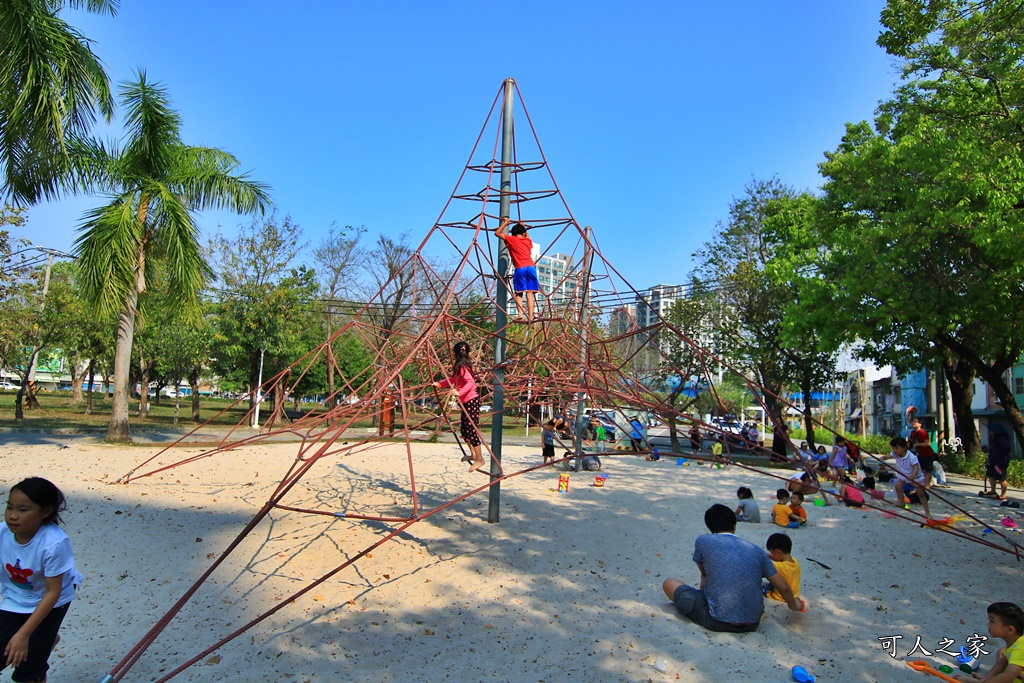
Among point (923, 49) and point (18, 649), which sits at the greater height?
point (923, 49)

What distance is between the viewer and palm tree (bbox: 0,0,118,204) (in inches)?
301

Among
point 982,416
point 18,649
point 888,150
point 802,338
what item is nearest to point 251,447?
point 18,649

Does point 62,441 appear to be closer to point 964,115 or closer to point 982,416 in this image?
point 964,115

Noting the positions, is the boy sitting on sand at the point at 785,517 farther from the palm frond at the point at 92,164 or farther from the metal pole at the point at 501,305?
the palm frond at the point at 92,164

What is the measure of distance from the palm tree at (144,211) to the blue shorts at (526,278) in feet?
24.0

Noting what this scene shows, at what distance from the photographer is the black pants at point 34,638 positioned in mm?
2527

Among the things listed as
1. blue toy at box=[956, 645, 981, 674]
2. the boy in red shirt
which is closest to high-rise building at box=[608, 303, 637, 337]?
the boy in red shirt

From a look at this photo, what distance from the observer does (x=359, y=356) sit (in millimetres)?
29984

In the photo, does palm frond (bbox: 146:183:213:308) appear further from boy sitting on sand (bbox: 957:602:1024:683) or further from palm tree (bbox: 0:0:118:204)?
boy sitting on sand (bbox: 957:602:1024:683)

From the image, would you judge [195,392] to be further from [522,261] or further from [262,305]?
[522,261]

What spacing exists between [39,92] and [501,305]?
20.6 ft

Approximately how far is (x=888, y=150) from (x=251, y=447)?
43.8ft

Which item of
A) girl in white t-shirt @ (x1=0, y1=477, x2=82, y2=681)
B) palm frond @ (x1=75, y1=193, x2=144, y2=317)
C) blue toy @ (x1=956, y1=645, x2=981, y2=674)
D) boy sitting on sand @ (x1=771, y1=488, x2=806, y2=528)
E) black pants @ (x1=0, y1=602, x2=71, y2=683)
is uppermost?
palm frond @ (x1=75, y1=193, x2=144, y2=317)

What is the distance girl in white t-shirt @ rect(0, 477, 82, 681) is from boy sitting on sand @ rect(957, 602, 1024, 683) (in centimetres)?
446
